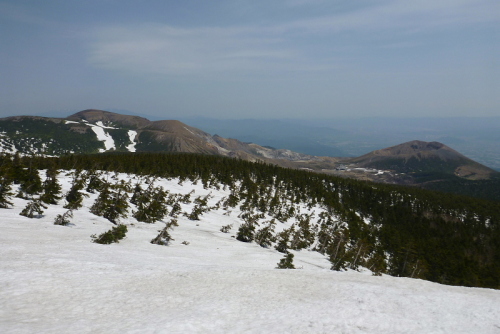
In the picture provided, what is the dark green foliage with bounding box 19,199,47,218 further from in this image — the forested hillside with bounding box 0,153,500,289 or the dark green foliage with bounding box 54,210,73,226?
the forested hillside with bounding box 0,153,500,289

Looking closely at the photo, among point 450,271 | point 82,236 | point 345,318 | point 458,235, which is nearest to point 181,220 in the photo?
point 82,236

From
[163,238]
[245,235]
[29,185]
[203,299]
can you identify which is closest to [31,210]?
[29,185]

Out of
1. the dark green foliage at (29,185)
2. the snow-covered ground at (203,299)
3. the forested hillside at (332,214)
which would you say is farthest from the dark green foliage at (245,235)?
the snow-covered ground at (203,299)

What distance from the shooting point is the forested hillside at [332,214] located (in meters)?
51.6

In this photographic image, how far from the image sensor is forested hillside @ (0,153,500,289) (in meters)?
51.6

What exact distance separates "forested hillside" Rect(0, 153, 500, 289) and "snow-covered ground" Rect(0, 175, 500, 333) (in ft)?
66.0

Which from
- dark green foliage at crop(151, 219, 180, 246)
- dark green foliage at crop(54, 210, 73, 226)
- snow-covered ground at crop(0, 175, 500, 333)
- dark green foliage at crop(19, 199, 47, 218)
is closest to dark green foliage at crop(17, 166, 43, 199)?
dark green foliage at crop(19, 199, 47, 218)

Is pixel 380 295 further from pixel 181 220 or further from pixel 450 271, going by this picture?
pixel 450 271

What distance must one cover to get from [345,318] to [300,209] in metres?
98.7

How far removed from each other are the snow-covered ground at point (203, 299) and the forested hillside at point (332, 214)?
66.0 feet

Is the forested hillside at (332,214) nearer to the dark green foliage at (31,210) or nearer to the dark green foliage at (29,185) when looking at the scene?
the dark green foliage at (29,185)

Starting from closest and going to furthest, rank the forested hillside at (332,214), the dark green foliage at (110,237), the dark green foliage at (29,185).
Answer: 1. the dark green foliage at (110,237)
2. the dark green foliage at (29,185)
3. the forested hillside at (332,214)

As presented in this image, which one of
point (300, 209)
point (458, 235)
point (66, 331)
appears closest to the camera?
point (66, 331)

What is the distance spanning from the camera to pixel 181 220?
49719 mm
